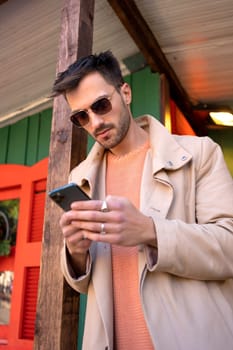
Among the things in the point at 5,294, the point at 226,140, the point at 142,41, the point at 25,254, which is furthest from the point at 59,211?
the point at 226,140

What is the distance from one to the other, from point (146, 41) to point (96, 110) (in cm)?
144

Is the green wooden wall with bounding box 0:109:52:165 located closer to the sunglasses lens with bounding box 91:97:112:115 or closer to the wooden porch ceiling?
the wooden porch ceiling

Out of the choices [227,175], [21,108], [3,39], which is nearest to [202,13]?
[3,39]

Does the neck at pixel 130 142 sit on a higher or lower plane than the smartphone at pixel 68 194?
higher

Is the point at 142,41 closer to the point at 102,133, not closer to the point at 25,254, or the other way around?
the point at 102,133

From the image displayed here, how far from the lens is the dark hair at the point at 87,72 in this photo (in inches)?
58.8

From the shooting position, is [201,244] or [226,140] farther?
[226,140]

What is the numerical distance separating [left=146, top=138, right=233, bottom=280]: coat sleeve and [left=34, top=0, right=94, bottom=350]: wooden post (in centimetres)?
49

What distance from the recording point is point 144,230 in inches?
42.1

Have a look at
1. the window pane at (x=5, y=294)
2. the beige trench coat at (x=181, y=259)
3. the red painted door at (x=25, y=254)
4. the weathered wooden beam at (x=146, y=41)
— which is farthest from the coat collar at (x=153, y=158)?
the window pane at (x=5, y=294)

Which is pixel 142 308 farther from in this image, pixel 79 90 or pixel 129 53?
pixel 129 53

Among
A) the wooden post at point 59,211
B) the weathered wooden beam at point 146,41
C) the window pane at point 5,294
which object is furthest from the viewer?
the window pane at point 5,294

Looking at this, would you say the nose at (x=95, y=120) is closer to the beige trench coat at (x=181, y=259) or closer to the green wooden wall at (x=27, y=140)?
the beige trench coat at (x=181, y=259)

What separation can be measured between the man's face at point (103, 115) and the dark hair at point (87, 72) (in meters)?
0.02
